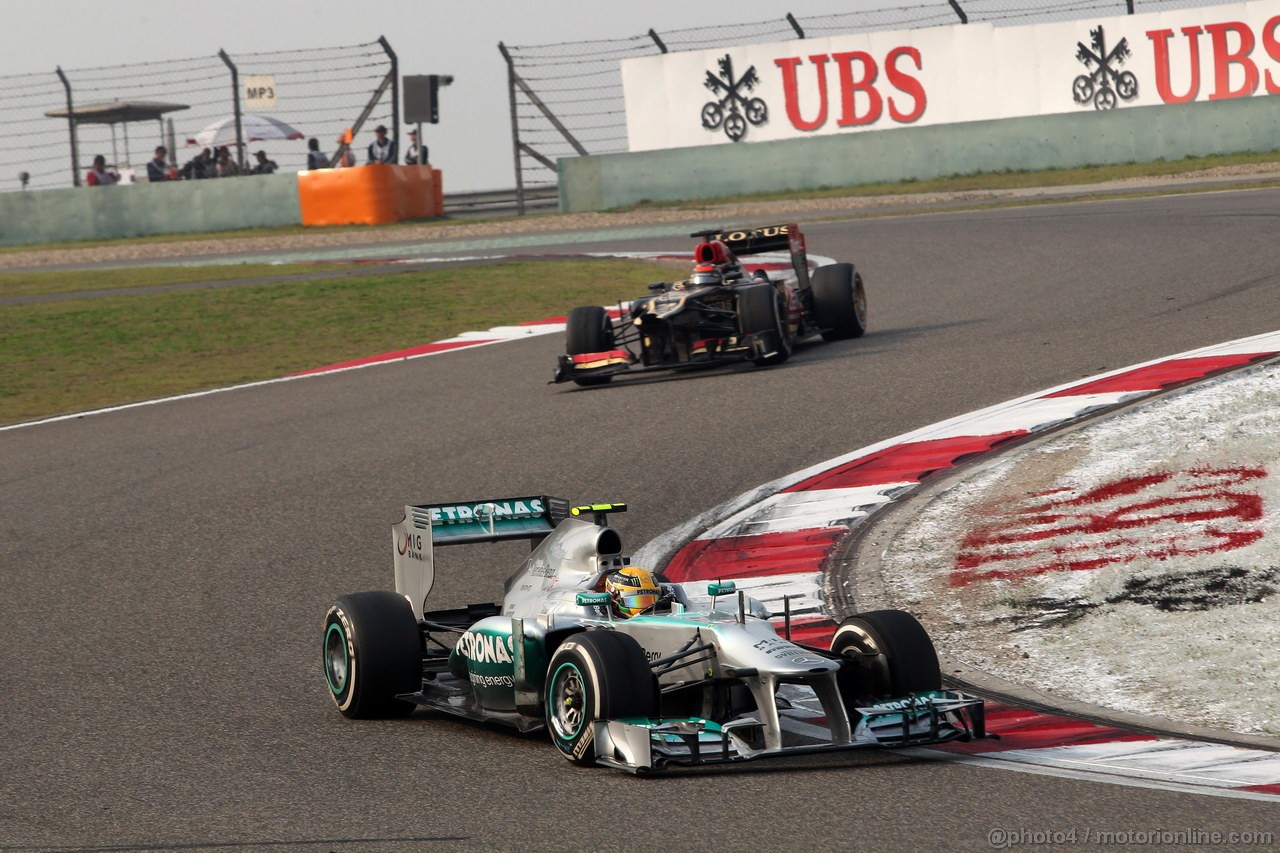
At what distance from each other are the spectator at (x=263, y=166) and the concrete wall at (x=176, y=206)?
59cm

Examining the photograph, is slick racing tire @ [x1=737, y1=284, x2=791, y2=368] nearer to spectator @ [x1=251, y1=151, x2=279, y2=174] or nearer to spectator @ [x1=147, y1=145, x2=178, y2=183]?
spectator @ [x1=251, y1=151, x2=279, y2=174]

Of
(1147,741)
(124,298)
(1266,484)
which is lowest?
(1147,741)

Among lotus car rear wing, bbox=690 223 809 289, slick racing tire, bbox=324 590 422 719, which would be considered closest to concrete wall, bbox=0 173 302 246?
lotus car rear wing, bbox=690 223 809 289

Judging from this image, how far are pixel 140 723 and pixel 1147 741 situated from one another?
3323 mm

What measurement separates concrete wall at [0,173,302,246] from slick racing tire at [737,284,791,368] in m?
19.3

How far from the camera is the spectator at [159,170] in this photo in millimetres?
31672

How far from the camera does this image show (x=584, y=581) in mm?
5730

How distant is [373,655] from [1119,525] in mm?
3368

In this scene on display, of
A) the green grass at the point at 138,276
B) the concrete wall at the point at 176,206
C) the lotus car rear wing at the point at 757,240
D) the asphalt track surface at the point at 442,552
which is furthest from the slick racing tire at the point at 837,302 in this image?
the concrete wall at the point at 176,206

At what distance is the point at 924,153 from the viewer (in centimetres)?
2925

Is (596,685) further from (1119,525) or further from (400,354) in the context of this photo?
Answer: (400,354)

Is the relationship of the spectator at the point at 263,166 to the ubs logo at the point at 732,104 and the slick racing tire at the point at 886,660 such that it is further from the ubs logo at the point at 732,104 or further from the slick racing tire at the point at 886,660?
the slick racing tire at the point at 886,660

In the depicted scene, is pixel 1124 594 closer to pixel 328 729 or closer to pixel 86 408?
pixel 328 729

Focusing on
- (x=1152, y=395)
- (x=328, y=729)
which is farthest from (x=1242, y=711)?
(x=1152, y=395)
